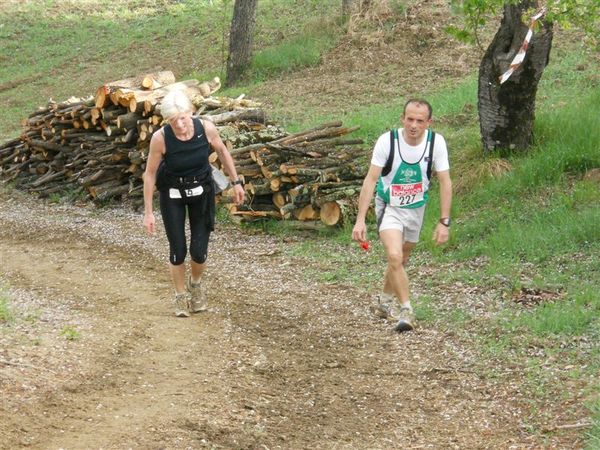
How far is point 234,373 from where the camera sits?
293 inches

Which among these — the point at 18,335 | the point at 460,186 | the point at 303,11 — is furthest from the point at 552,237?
the point at 303,11

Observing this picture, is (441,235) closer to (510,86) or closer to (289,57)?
(510,86)

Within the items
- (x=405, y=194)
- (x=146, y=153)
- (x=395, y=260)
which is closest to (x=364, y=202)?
(x=405, y=194)

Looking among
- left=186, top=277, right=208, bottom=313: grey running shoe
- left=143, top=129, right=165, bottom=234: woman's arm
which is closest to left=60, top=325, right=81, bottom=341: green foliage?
left=143, top=129, right=165, bottom=234: woman's arm

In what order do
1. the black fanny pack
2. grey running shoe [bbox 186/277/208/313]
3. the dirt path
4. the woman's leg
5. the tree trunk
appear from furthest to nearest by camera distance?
1. the tree trunk
2. grey running shoe [bbox 186/277/208/313]
3. the woman's leg
4. the black fanny pack
5. the dirt path

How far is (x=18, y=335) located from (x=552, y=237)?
A: 553cm

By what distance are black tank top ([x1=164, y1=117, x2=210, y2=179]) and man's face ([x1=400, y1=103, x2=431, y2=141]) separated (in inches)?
75.8

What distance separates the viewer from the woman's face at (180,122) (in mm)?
8523

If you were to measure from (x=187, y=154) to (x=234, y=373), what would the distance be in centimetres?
222

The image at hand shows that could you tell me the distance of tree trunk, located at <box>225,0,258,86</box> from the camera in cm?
2205

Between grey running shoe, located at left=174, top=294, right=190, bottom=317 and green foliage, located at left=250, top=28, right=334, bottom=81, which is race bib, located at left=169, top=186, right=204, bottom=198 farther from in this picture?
green foliage, located at left=250, top=28, right=334, bottom=81

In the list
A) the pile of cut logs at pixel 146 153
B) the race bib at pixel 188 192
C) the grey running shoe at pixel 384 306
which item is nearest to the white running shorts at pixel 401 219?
the grey running shoe at pixel 384 306

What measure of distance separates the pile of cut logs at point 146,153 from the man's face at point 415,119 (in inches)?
176

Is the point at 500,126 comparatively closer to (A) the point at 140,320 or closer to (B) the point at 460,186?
(B) the point at 460,186
